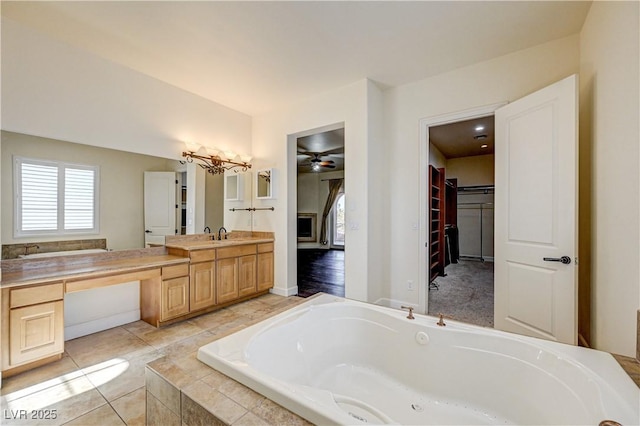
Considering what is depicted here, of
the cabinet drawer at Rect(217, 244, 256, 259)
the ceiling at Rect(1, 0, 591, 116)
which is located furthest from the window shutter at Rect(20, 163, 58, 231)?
the cabinet drawer at Rect(217, 244, 256, 259)

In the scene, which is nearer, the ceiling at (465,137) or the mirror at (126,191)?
the mirror at (126,191)

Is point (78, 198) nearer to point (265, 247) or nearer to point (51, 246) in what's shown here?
point (51, 246)

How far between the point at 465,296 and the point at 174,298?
147 inches

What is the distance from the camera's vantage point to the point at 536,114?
7.11 ft

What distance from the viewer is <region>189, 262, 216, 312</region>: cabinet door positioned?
2.95 metres

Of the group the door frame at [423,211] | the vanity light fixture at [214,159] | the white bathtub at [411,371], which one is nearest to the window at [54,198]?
the vanity light fixture at [214,159]

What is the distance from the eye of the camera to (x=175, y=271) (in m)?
2.79

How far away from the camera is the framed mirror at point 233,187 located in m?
4.01

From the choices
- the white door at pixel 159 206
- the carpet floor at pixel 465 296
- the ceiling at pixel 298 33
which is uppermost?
the ceiling at pixel 298 33

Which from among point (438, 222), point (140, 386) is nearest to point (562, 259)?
point (438, 222)

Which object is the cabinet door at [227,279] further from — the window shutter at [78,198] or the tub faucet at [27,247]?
the tub faucet at [27,247]

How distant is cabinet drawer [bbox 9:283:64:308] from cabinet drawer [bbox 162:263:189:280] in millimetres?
778

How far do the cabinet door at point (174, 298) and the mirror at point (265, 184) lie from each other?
1.65 metres

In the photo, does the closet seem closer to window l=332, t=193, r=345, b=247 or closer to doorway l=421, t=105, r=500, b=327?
doorway l=421, t=105, r=500, b=327
